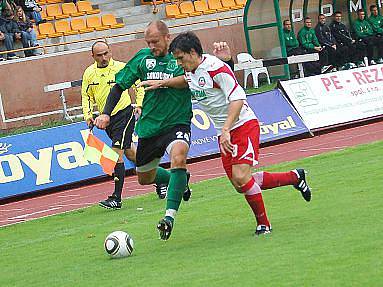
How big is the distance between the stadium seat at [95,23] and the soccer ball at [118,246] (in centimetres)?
2166

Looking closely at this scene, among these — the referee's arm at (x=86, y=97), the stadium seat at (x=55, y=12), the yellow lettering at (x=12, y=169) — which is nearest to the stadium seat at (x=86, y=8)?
the stadium seat at (x=55, y=12)

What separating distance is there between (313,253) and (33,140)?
10514mm

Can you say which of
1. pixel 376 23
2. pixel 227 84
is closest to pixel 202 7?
pixel 376 23

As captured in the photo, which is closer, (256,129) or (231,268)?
(231,268)

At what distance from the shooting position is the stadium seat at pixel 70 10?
3112 cm

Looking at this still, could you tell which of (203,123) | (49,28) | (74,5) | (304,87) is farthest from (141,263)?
(74,5)

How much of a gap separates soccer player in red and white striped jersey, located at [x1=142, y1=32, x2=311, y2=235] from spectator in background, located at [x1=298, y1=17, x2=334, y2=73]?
20.8 meters

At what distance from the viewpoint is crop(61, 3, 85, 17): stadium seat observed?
1225 inches

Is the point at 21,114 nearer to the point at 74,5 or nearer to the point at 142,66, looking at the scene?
the point at 74,5

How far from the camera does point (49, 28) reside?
96.5ft

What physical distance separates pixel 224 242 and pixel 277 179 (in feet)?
3.00

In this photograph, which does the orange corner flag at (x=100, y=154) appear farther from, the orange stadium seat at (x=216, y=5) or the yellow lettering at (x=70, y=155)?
the orange stadium seat at (x=216, y=5)

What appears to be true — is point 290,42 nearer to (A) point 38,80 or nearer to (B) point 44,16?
(B) point 44,16

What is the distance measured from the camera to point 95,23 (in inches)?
1211
